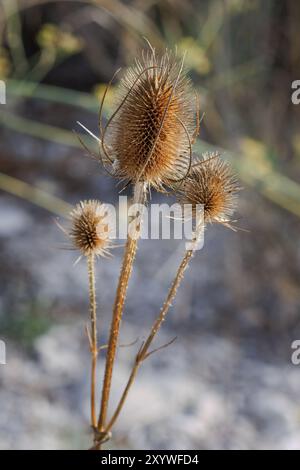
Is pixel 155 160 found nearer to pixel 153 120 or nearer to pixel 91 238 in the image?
pixel 153 120

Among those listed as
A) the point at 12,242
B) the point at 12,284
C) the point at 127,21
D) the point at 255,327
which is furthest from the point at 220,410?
the point at 127,21

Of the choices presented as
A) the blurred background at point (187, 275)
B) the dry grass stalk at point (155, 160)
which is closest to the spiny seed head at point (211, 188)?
the dry grass stalk at point (155, 160)

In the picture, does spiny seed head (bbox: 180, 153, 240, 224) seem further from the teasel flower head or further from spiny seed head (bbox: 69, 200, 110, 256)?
spiny seed head (bbox: 69, 200, 110, 256)

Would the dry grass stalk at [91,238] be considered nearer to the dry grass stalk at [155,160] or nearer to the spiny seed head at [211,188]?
the dry grass stalk at [155,160]

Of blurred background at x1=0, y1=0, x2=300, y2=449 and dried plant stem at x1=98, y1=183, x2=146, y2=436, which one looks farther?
blurred background at x1=0, y1=0, x2=300, y2=449

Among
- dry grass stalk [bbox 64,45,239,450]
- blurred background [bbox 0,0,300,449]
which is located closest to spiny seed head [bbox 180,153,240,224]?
dry grass stalk [bbox 64,45,239,450]

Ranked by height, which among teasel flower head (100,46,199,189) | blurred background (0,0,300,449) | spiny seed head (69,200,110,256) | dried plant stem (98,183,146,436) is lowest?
dried plant stem (98,183,146,436)
